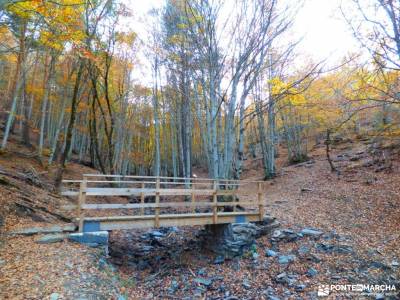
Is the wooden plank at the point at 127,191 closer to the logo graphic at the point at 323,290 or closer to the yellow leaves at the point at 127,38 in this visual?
the logo graphic at the point at 323,290

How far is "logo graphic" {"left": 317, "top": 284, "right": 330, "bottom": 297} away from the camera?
5.24 meters

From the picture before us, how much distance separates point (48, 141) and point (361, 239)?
22.1 meters

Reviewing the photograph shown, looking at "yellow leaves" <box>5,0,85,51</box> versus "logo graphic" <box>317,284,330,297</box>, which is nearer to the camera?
"logo graphic" <box>317,284,330,297</box>

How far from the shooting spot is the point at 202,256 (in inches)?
305

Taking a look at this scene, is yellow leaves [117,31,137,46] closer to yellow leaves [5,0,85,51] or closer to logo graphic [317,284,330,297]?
yellow leaves [5,0,85,51]

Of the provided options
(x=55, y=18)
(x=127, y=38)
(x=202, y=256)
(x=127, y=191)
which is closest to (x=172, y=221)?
(x=127, y=191)

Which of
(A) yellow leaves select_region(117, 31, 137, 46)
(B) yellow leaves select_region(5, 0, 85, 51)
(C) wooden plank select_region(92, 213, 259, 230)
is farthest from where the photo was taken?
(A) yellow leaves select_region(117, 31, 137, 46)

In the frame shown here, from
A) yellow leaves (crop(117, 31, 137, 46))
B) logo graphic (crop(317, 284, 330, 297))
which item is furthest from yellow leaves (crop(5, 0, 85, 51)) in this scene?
logo graphic (crop(317, 284, 330, 297))

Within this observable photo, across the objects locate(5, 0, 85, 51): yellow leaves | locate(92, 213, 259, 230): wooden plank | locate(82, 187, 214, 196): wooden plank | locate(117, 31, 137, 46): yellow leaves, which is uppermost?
locate(117, 31, 137, 46): yellow leaves

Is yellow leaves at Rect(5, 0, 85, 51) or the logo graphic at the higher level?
yellow leaves at Rect(5, 0, 85, 51)

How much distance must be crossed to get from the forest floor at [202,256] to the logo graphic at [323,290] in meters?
0.12

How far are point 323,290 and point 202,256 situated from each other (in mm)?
3409

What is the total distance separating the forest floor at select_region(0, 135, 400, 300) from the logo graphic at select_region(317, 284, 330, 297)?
0.12 meters

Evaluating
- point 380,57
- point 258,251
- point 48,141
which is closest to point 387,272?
point 258,251
